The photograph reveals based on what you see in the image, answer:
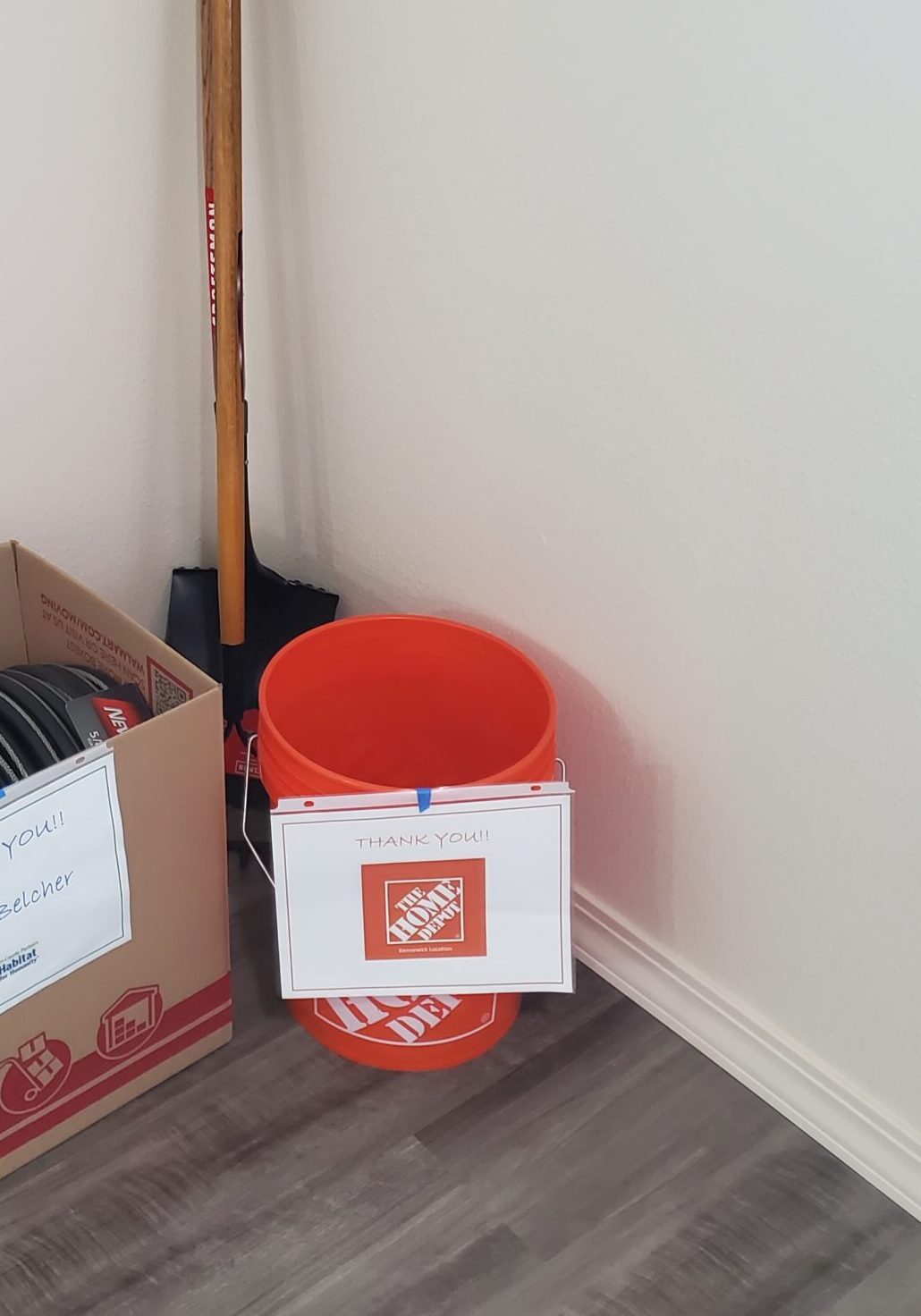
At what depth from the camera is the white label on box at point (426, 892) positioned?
1.14 meters

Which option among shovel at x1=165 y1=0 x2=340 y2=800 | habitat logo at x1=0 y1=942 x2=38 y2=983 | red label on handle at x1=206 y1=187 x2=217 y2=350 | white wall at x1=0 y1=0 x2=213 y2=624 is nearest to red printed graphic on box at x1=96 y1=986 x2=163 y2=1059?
habitat logo at x1=0 y1=942 x2=38 y2=983

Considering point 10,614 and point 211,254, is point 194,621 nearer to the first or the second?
point 10,614

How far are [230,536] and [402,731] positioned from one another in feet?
0.95

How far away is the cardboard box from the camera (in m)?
1.09

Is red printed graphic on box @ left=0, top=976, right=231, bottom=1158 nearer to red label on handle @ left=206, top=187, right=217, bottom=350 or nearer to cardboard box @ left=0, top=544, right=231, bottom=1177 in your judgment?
cardboard box @ left=0, top=544, right=231, bottom=1177

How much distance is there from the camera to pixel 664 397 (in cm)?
109

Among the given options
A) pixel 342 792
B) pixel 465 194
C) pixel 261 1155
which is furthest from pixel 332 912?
pixel 465 194

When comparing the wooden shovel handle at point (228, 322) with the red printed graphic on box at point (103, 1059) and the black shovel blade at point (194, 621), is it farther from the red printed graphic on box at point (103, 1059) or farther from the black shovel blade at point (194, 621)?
the red printed graphic on box at point (103, 1059)

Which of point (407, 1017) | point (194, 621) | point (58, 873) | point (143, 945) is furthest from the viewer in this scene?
point (194, 621)

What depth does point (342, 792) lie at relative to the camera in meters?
1.15

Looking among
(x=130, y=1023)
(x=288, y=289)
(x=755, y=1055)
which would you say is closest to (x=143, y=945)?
(x=130, y=1023)

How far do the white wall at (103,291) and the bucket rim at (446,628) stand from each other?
1.05 feet

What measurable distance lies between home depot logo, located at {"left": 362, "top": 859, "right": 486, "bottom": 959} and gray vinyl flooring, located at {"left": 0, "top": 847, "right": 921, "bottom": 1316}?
184 millimetres

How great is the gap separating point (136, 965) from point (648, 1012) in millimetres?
539
